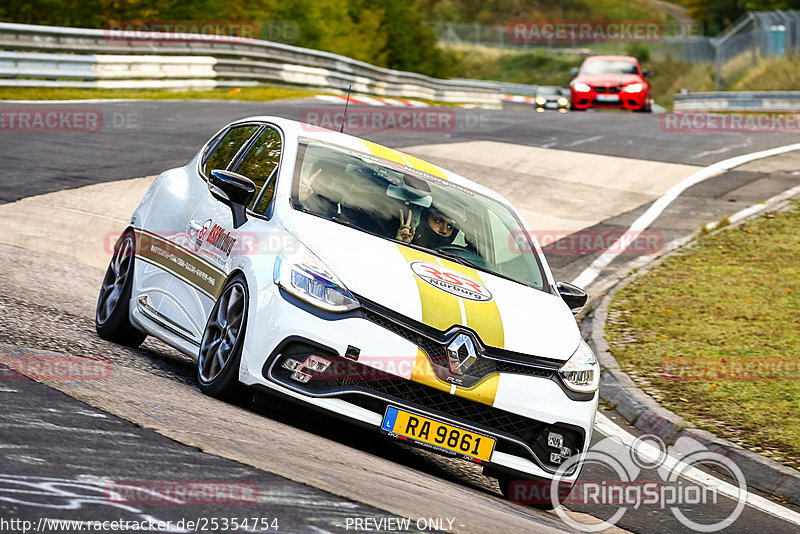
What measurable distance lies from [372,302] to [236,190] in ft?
4.40

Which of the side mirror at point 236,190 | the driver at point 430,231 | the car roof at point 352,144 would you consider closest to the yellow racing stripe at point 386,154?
the car roof at point 352,144

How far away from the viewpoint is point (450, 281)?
627 centimetres

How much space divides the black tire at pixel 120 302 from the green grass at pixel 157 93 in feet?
50.6

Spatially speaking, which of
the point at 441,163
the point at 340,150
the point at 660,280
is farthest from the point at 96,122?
the point at 340,150

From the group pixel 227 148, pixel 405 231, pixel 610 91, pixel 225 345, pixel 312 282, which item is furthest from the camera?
pixel 610 91

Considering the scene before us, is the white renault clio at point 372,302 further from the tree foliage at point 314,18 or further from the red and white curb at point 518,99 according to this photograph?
the red and white curb at point 518,99

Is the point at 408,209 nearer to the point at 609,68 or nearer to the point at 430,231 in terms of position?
the point at 430,231

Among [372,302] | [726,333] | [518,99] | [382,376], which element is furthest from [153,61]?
[518,99]

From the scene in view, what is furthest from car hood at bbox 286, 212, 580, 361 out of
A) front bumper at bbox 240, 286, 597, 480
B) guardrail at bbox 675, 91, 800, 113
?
guardrail at bbox 675, 91, 800, 113

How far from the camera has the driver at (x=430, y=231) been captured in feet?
22.3

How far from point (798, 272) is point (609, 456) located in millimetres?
6095

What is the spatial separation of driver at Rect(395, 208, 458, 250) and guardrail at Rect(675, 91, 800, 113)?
26611mm

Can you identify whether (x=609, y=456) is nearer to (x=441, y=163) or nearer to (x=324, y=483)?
(x=324, y=483)

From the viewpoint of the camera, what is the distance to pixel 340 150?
7328 millimetres
